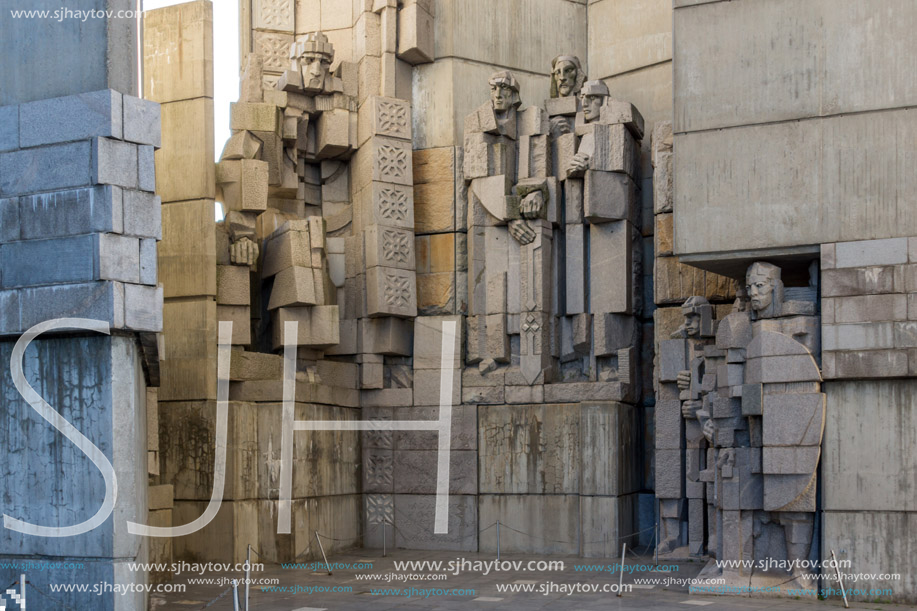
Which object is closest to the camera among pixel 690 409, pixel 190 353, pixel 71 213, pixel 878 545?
pixel 71 213

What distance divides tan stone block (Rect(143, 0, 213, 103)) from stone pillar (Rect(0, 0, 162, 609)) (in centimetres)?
578

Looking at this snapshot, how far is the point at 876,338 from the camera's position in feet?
43.8

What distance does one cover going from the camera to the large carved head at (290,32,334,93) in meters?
18.8

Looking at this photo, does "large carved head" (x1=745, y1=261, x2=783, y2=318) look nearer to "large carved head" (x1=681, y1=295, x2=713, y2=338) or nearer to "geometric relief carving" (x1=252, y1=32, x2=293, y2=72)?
"large carved head" (x1=681, y1=295, x2=713, y2=338)

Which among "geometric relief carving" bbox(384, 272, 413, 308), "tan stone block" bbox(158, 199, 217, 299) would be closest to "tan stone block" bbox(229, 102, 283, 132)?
"tan stone block" bbox(158, 199, 217, 299)

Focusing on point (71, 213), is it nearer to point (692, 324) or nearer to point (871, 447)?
point (692, 324)

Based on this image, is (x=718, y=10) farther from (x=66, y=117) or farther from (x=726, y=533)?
(x=66, y=117)

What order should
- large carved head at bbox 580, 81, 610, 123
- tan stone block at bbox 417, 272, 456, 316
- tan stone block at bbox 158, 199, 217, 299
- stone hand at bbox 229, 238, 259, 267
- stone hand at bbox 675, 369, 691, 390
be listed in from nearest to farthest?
stone hand at bbox 675, 369, 691, 390 < tan stone block at bbox 158, 199, 217, 299 < stone hand at bbox 229, 238, 259, 267 < large carved head at bbox 580, 81, 610, 123 < tan stone block at bbox 417, 272, 456, 316

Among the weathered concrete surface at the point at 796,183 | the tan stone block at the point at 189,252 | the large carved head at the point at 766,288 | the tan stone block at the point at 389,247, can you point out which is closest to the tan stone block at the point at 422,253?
the tan stone block at the point at 389,247

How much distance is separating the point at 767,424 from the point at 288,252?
25.1 ft

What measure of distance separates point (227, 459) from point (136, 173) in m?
6.18

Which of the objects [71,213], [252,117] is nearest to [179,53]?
[252,117]

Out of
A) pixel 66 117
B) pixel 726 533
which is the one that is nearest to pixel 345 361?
pixel 726 533

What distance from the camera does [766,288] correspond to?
1394 centimetres
